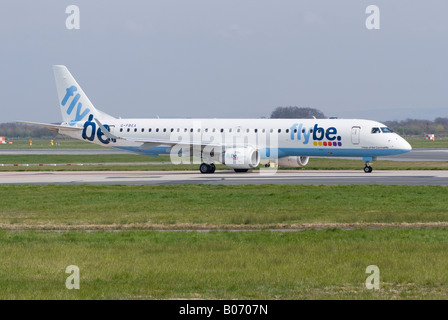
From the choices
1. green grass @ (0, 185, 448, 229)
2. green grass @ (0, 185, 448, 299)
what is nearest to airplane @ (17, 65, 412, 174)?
green grass @ (0, 185, 448, 229)

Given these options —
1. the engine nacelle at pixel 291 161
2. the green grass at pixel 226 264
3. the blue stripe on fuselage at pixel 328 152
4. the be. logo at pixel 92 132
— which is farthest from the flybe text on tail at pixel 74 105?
the green grass at pixel 226 264

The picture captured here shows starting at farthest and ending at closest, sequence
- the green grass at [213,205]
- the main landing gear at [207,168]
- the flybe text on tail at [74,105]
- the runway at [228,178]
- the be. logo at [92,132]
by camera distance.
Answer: the flybe text on tail at [74,105]
the be. logo at [92,132]
the main landing gear at [207,168]
the runway at [228,178]
the green grass at [213,205]

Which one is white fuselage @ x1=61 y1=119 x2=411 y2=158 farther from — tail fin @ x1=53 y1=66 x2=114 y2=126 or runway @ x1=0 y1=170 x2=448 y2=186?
runway @ x1=0 y1=170 x2=448 y2=186

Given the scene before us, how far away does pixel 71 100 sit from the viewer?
6138 centimetres

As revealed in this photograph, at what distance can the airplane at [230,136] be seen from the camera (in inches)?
2100

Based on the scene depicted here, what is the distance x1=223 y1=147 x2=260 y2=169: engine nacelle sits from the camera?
2099 inches

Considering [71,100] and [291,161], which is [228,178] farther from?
[71,100]

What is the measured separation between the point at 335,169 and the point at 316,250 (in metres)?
39.7

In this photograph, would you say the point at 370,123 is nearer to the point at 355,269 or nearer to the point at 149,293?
the point at 355,269

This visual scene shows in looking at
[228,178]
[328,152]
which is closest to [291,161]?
[328,152]

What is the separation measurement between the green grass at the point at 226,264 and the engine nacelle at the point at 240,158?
3022 cm

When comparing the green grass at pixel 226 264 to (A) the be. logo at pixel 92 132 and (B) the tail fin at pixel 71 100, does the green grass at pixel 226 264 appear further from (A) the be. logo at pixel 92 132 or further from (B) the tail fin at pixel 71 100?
(B) the tail fin at pixel 71 100

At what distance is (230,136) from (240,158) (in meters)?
3.56
